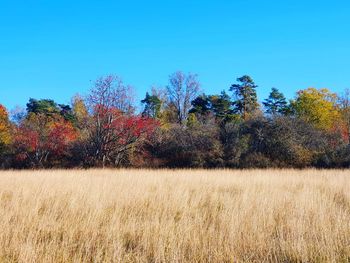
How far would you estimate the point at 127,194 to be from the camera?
25.5ft

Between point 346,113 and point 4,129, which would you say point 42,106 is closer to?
point 4,129

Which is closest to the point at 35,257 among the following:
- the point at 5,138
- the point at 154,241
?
the point at 154,241

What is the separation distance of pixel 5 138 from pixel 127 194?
29404 millimetres

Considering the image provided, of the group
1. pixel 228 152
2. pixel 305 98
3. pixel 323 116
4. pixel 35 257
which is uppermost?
pixel 305 98

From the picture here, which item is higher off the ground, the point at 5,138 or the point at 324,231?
the point at 5,138

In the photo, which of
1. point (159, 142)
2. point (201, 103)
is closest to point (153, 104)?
point (201, 103)

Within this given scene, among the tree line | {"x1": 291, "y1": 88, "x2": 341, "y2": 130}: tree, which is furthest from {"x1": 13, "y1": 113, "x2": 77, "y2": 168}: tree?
{"x1": 291, "y1": 88, "x2": 341, "y2": 130}: tree

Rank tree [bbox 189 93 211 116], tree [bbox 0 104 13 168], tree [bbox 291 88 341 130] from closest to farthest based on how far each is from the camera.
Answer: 1. tree [bbox 0 104 13 168]
2. tree [bbox 291 88 341 130]
3. tree [bbox 189 93 211 116]

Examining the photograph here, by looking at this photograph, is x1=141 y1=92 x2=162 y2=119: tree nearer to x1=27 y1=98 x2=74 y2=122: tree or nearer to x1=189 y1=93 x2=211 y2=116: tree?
x1=189 y1=93 x2=211 y2=116: tree

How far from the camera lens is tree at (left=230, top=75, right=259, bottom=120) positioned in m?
47.2

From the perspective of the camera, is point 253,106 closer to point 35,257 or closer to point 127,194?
point 127,194

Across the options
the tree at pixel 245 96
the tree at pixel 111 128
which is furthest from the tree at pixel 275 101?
the tree at pixel 111 128

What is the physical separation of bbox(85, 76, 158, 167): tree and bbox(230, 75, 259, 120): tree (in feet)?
76.6

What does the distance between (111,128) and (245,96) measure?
27.4 m
